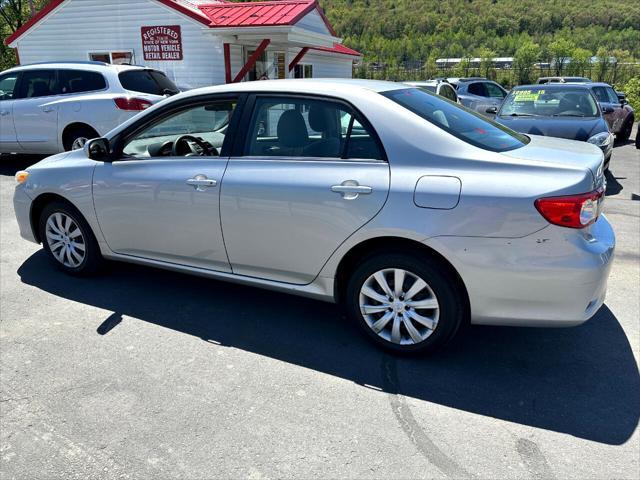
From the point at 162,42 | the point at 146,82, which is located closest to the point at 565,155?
the point at 146,82

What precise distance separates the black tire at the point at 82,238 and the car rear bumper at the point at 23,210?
0.10 m

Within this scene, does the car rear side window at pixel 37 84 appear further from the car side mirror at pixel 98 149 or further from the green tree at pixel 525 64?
the green tree at pixel 525 64

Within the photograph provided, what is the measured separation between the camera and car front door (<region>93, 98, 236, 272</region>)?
359cm

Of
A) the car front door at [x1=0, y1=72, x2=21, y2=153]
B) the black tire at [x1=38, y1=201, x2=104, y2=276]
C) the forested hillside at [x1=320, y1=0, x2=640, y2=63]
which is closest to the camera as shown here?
the black tire at [x1=38, y1=201, x2=104, y2=276]

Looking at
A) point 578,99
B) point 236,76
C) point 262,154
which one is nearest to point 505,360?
point 262,154

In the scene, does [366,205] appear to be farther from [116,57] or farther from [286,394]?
[116,57]

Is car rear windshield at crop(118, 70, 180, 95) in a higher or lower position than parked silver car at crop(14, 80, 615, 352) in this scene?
higher

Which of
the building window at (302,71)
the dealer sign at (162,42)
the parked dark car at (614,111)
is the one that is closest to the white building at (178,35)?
the dealer sign at (162,42)

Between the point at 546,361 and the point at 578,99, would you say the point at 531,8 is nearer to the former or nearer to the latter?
the point at 578,99

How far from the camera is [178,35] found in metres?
15.4

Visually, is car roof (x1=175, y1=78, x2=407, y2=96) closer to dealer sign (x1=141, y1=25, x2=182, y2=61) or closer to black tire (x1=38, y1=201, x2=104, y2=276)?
black tire (x1=38, y1=201, x2=104, y2=276)

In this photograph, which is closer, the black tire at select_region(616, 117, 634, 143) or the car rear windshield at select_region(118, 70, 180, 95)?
the car rear windshield at select_region(118, 70, 180, 95)

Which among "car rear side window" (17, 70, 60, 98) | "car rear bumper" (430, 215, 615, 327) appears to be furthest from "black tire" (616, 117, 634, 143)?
"car rear side window" (17, 70, 60, 98)

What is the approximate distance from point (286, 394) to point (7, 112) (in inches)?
331
